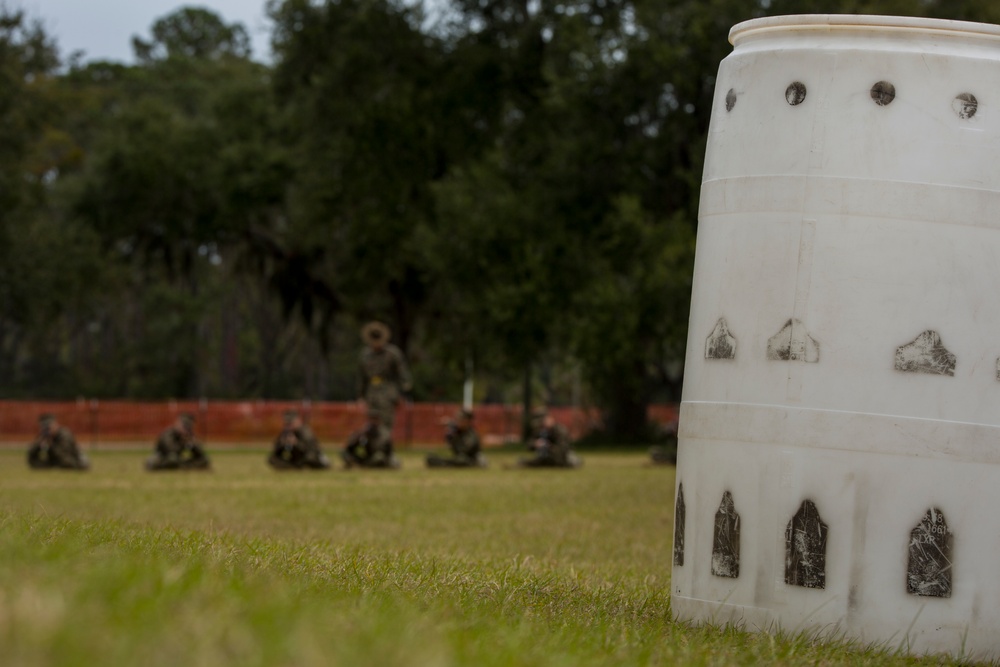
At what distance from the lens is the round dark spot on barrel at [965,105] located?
555cm

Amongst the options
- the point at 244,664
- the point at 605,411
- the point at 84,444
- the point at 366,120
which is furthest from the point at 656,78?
the point at 244,664

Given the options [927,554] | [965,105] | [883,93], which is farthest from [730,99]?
[927,554]

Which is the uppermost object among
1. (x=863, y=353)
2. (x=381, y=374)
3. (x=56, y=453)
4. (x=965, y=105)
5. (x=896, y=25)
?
(x=896, y=25)

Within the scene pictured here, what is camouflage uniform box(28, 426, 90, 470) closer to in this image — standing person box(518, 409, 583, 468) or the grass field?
standing person box(518, 409, 583, 468)

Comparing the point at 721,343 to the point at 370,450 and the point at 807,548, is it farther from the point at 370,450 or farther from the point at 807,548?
the point at 370,450

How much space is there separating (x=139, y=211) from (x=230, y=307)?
46.4 ft

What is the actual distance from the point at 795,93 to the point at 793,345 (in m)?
0.96

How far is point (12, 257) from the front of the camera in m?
45.6

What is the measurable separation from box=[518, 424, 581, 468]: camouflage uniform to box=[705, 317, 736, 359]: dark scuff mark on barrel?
855 inches

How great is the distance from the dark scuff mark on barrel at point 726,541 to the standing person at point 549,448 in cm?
2177

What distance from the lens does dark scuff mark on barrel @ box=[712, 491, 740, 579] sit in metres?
5.62

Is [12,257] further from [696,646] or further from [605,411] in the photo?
[696,646]

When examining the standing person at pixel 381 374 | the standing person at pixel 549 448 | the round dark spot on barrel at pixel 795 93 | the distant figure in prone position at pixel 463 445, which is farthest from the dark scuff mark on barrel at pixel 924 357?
the standing person at pixel 549 448

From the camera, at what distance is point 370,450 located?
26.1 meters
